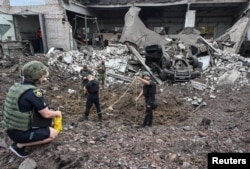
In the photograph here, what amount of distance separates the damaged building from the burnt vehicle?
5649 mm

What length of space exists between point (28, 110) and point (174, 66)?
757 centimetres

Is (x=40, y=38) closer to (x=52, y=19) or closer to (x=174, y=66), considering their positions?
(x=52, y=19)

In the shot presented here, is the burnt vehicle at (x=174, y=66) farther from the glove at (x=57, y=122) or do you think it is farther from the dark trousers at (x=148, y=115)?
the glove at (x=57, y=122)

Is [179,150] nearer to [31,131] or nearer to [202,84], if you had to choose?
[31,131]

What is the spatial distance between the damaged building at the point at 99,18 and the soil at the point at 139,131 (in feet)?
18.2

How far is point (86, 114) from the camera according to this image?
6.29 meters

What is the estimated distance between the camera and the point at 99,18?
20.6m

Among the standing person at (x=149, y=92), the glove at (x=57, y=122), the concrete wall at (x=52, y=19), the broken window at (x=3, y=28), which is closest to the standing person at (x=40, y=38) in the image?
the concrete wall at (x=52, y=19)

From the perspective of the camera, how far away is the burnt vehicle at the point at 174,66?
9.46 meters

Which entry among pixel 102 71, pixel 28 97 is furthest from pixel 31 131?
pixel 102 71

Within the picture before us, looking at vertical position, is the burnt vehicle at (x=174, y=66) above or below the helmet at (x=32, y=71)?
below

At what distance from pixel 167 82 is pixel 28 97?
25.0ft

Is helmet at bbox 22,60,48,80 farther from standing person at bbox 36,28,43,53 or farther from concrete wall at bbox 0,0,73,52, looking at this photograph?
standing person at bbox 36,28,43,53

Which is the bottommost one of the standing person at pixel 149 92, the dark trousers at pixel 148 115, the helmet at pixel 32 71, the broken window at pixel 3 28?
the dark trousers at pixel 148 115
